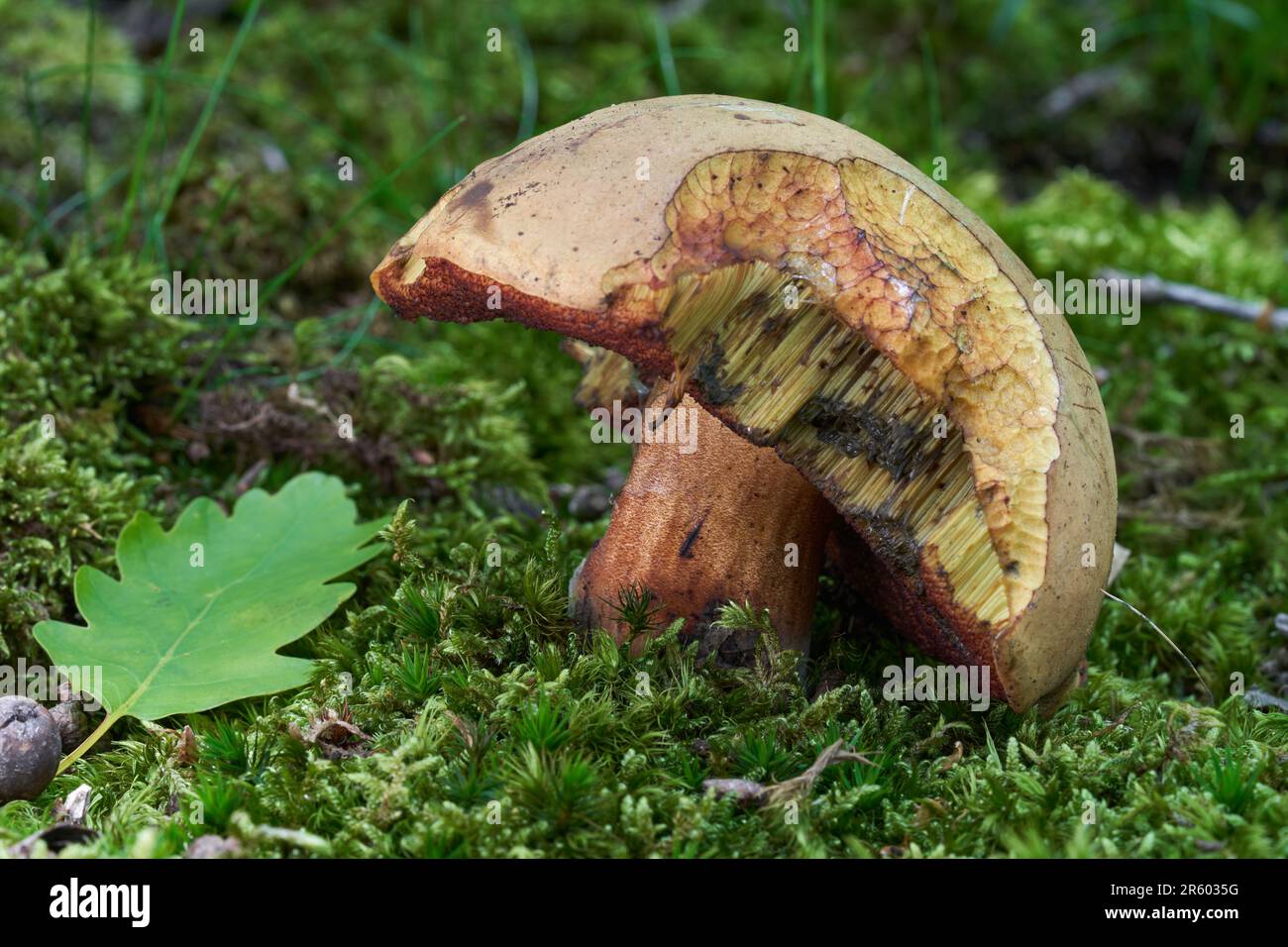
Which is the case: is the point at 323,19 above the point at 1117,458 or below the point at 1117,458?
above

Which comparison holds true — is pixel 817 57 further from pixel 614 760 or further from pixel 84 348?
pixel 614 760

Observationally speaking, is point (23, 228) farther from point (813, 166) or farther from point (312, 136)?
point (813, 166)

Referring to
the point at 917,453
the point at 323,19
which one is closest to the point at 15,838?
the point at 917,453

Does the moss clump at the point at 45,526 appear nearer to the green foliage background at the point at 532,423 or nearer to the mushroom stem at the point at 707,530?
the green foliage background at the point at 532,423

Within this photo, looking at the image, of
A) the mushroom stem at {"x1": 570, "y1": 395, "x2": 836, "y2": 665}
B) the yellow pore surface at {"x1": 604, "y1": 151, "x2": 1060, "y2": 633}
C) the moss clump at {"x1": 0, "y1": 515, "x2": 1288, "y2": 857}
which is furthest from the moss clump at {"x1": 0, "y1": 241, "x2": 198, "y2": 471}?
the yellow pore surface at {"x1": 604, "y1": 151, "x2": 1060, "y2": 633}

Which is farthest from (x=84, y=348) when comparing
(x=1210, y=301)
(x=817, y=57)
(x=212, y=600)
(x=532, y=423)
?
(x=1210, y=301)

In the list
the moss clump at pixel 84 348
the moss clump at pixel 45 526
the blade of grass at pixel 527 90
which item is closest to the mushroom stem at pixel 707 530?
the moss clump at pixel 45 526
